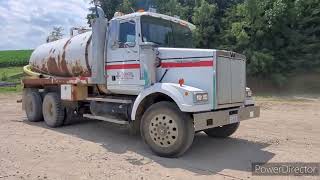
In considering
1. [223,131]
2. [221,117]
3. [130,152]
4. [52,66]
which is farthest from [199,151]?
[52,66]

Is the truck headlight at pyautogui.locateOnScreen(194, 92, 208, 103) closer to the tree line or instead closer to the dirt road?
the dirt road

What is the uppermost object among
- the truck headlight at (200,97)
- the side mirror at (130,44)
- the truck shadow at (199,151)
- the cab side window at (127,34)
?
the cab side window at (127,34)

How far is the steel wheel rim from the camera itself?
24.5 feet

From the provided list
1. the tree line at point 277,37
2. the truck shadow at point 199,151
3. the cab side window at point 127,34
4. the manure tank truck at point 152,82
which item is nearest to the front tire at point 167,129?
the manure tank truck at point 152,82

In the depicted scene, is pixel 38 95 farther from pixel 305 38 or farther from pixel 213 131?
pixel 305 38

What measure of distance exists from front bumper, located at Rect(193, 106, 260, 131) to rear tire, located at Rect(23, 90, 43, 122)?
6.83m

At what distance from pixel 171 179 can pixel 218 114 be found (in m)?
1.89

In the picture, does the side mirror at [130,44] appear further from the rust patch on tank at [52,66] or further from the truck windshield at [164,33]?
the rust patch on tank at [52,66]

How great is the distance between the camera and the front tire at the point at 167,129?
24.1 feet

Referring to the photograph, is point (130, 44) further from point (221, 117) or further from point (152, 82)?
point (221, 117)

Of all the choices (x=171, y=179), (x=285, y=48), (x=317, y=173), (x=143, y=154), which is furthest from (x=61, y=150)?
(x=285, y=48)

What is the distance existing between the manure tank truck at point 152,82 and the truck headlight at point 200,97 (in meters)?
0.02

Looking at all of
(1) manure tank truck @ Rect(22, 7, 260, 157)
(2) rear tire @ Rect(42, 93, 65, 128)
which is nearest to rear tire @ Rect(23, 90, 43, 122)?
(2) rear tire @ Rect(42, 93, 65, 128)

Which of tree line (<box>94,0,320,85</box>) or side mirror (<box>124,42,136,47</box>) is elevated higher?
tree line (<box>94,0,320,85</box>)
